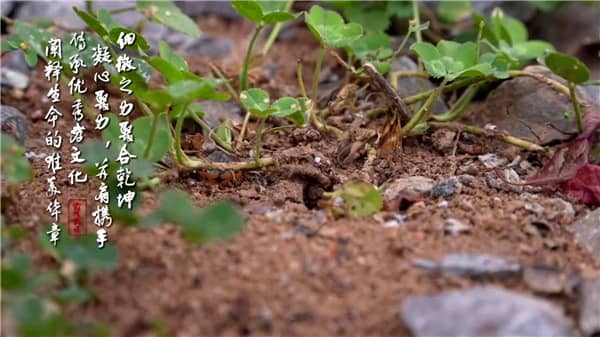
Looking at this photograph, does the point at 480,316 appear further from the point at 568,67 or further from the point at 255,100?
the point at 568,67

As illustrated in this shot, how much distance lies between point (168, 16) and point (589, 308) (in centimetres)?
128

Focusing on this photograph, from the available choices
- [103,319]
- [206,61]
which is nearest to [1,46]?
[206,61]

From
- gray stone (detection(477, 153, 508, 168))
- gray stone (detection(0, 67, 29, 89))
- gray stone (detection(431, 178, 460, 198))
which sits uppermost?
gray stone (detection(431, 178, 460, 198))

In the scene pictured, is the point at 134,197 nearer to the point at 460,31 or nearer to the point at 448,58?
the point at 448,58

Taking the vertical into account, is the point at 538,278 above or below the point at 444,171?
above

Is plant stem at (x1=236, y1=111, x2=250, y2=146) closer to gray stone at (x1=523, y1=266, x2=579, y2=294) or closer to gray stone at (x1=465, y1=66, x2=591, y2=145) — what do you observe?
gray stone at (x1=465, y1=66, x2=591, y2=145)

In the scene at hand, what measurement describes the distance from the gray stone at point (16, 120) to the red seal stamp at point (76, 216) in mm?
496

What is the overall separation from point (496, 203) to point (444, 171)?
234mm

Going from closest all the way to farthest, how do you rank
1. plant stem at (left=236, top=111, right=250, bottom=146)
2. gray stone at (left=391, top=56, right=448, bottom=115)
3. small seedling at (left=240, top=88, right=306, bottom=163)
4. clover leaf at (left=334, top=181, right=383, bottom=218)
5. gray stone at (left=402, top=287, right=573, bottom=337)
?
gray stone at (left=402, top=287, right=573, bottom=337) → clover leaf at (left=334, top=181, right=383, bottom=218) → small seedling at (left=240, top=88, right=306, bottom=163) → plant stem at (left=236, top=111, right=250, bottom=146) → gray stone at (left=391, top=56, right=448, bottom=115)

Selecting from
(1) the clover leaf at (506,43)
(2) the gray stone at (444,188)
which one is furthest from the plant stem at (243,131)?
(1) the clover leaf at (506,43)

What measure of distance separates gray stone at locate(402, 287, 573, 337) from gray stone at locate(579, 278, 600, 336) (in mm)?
55

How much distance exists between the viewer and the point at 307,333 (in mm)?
1225

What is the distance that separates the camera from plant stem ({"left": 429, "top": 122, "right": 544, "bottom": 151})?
6.48 feet

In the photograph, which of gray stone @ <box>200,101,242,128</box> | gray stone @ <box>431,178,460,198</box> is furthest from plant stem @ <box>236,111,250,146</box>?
gray stone @ <box>431,178,460,198</box>
